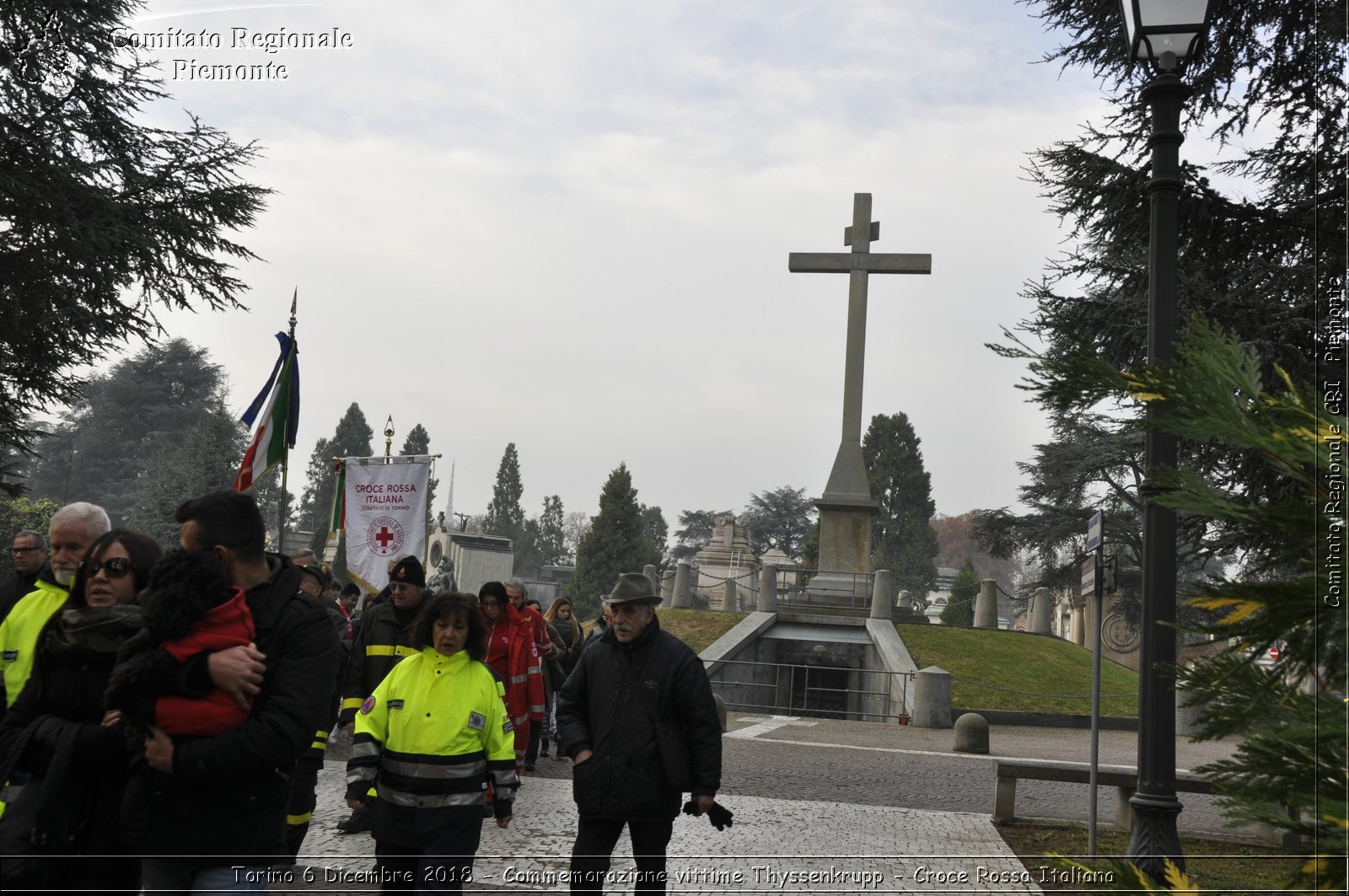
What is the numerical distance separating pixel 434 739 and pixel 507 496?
311 ft

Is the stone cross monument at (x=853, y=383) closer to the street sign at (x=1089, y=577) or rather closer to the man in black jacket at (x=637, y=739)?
the street sign at (x=1089, y=577)

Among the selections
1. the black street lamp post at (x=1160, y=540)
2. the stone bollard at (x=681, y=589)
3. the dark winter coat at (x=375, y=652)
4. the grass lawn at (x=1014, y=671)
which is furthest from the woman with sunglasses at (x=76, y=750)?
the stone bollard at (x=681, y=589)

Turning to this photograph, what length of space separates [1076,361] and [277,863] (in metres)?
2.87

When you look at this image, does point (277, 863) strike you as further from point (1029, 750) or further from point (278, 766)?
point (1029, 750)

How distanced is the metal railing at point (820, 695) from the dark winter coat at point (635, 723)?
15.3 meters

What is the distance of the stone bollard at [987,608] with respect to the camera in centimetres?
3084

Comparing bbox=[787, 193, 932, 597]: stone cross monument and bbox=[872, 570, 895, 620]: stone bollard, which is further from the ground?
bbox=[787, 193, 932, 597]: stone cross monument

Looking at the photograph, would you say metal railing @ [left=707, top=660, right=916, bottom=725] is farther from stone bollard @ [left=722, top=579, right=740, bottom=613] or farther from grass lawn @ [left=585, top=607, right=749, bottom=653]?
stone bollard @ [left=722, top=579, right=740, bottom=613]

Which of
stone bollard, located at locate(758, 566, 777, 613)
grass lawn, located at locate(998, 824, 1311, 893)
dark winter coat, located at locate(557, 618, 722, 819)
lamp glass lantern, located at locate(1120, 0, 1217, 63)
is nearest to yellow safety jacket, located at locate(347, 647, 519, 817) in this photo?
dark winter coat, located at locate(557, 618, 722, 819)

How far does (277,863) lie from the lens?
11.8ft

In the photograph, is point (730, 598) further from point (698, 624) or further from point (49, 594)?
point (49, 594)

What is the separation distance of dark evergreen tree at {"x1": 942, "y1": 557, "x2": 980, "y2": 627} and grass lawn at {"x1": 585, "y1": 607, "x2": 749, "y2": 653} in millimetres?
18270

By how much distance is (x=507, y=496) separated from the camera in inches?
3890

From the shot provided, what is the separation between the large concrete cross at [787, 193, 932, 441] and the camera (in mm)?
25328
